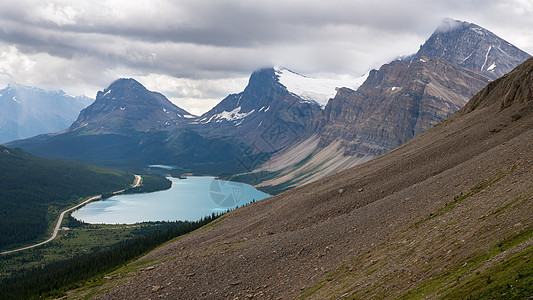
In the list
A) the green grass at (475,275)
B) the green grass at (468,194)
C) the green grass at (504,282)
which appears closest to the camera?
the green grass at (504,282)

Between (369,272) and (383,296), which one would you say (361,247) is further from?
(383,296)

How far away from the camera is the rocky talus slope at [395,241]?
23625 mm

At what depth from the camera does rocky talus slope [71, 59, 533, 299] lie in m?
23.6

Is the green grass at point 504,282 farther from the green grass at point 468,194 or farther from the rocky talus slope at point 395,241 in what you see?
the green grass at point 468,194

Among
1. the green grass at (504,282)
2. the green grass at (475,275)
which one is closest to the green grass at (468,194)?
the green grass at (475,275)

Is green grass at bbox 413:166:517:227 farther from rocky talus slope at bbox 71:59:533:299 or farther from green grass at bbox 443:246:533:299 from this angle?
green grass at bbox 443:246:533:299

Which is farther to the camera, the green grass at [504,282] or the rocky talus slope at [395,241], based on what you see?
the rocky talus slope at [395,241]

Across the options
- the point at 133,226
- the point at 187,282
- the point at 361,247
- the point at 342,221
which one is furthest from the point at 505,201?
the point at 133,226

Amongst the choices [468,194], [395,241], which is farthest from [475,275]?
[468,194]

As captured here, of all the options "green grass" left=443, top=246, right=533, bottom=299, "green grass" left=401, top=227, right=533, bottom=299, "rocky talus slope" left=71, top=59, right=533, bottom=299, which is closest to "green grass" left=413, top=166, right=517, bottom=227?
"rocky talus slope" left=71, top=59, right=533, bottom=299

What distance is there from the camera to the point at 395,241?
34.1 metres

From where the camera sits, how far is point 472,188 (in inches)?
1577

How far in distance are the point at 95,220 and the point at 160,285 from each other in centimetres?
17099

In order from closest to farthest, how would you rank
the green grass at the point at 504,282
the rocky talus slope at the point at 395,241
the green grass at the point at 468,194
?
the green grass at the point at 504,282 < the rocky talus slope at the point at 395,241 < the green grass at the point at 468,194
